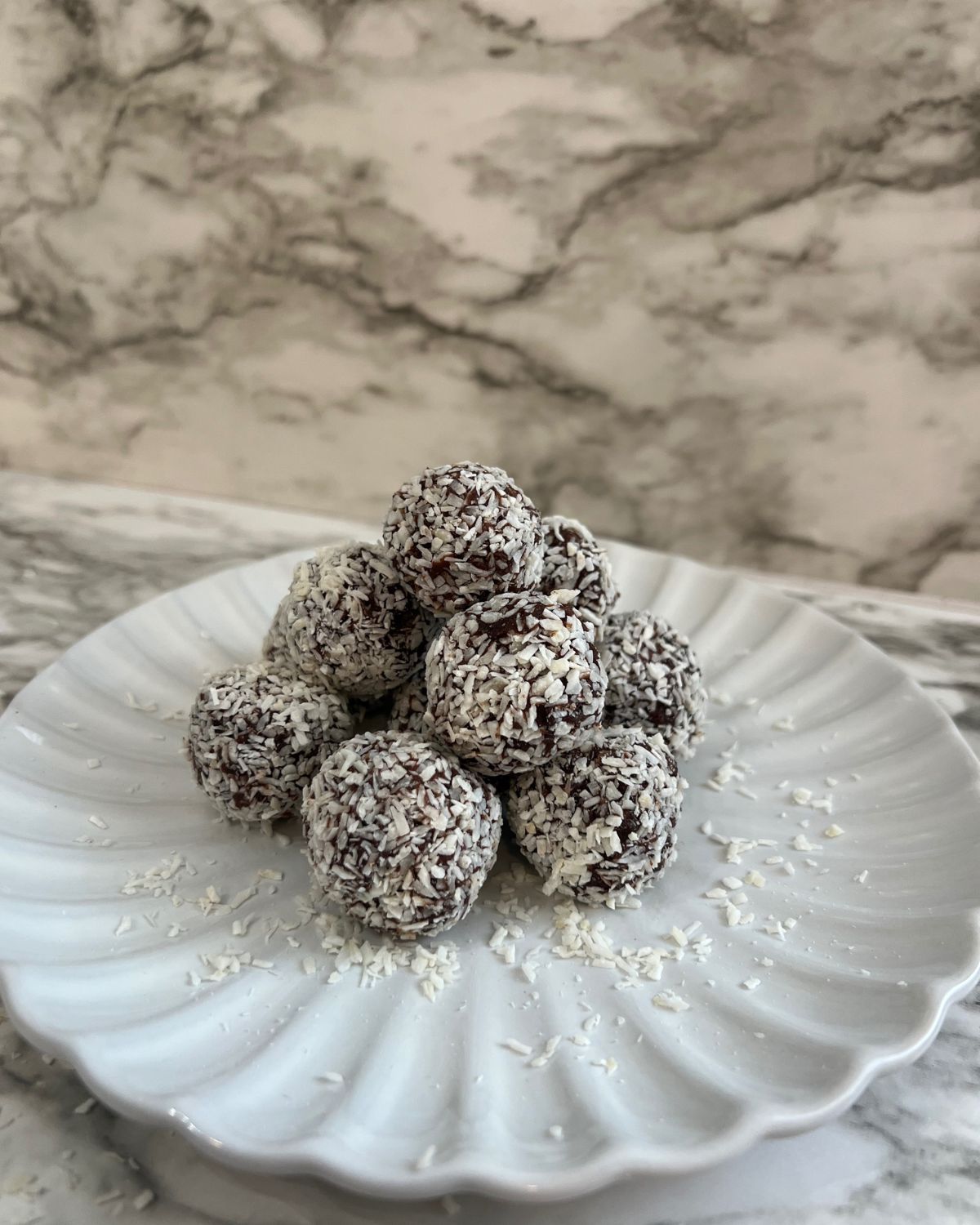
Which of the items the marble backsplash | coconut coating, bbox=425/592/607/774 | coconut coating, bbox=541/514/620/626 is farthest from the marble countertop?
the marble backsplash

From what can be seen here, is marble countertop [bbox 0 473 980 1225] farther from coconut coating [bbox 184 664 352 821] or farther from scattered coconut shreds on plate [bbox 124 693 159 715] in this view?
scattered coconut shreds on plate [bbox 124 693 159 715]

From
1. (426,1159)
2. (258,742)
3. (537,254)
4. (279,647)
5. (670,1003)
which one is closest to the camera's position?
Result: (426,1159)

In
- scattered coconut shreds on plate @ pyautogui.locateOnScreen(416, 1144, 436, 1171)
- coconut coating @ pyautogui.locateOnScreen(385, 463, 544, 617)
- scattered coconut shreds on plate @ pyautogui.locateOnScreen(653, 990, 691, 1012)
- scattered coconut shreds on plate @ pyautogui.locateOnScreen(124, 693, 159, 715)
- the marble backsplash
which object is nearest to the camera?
scattered coconut shreds on plate @ pyautogui.locateOnScreen(416, 1144, 436, 1171)

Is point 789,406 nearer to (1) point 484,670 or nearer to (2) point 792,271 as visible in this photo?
(2) point 792,271

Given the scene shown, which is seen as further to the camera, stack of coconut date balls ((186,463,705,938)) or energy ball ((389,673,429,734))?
energy ball ((389,673,429,734))

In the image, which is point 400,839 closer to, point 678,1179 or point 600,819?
point 600,819

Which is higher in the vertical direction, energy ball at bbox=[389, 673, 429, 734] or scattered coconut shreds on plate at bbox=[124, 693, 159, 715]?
energy ball at bbox=[389, 673, 429, 734]

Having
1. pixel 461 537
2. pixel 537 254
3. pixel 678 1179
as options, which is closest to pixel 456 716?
pixel 461 537

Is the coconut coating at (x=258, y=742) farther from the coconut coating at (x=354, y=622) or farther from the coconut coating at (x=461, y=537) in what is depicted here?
the coconut coating at (x=461, y=537)
